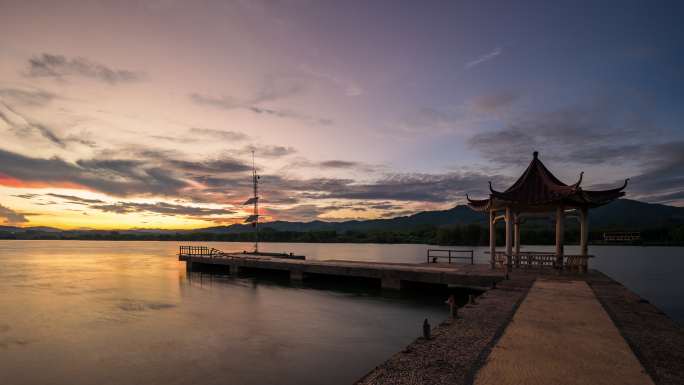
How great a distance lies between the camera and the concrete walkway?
20.8 ft

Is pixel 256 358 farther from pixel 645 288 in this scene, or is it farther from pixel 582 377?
pixel 645 288

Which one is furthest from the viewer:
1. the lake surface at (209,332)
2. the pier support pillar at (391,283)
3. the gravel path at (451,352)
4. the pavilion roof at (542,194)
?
the pier support pillar at (391,283)

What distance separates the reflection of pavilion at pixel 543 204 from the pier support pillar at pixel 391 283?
19.7 ft

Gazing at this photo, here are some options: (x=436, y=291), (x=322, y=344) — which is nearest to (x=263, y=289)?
(x=436, y=291)

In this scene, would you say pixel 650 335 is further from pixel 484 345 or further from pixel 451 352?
pixel 451 352

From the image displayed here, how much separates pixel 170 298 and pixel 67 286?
50.5 feet

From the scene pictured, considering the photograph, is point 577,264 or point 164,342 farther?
point 577,264

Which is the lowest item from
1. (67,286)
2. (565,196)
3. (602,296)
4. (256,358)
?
(67,286)

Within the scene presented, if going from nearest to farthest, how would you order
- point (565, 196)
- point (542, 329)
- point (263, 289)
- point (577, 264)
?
point (542, 329)
point (565, 196)
point (577, 264)
point (263, 289)

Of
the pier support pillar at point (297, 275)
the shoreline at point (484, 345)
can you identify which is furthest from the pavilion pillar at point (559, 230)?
the pier support pillar at point (297, 275)

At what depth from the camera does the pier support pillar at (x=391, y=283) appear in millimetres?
24831

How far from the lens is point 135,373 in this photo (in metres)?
12.6

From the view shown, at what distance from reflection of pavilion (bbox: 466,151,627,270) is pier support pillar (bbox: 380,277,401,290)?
19.7ft

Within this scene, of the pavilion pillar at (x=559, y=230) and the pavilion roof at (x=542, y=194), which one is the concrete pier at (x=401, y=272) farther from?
the pavilion roof at (x=542, y=194)
